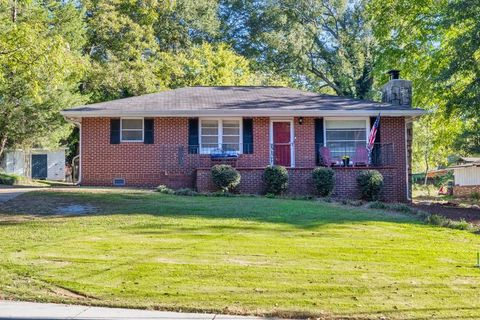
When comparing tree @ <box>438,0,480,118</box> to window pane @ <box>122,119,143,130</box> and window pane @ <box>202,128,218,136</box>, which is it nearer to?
window pane @ <box>202,128,218,136</box>

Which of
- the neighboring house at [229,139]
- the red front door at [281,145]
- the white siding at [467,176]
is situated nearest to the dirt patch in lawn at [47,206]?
the neighboring house at [229,139]

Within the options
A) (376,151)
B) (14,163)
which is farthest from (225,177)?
(14,163)

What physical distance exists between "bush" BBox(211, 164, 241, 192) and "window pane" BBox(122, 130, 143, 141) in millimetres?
3521

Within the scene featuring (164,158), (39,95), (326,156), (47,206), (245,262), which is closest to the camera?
(245,262)

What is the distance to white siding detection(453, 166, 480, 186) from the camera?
33.2 metres

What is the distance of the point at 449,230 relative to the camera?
39.1 ft

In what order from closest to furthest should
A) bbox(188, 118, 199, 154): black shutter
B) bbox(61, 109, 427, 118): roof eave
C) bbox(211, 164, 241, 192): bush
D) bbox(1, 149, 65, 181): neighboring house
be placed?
bbox(211, 164, 241, 192): bush
bbox(61, 109, 427, 118): roof eave
bbox(188, 118, 199, 154): black shutter
bbox(1, 149, 65, 181): neighboring house

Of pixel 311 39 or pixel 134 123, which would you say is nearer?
pixel 134 123

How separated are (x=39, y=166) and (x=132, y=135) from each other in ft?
62.7

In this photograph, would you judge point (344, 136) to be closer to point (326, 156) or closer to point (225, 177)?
point (326, 156)

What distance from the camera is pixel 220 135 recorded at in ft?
64.2

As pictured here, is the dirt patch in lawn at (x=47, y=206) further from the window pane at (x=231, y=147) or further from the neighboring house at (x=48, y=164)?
the neighboring house at (x=48, y=164)

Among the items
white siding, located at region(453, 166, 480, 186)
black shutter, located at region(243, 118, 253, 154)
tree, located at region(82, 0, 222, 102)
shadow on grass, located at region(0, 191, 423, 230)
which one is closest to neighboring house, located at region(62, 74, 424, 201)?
black shutter, located at region(243, 118, 253, 154)

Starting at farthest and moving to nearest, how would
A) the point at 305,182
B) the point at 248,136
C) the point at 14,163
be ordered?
the point at 14,163, the point at 248,136, the point at 305,182
